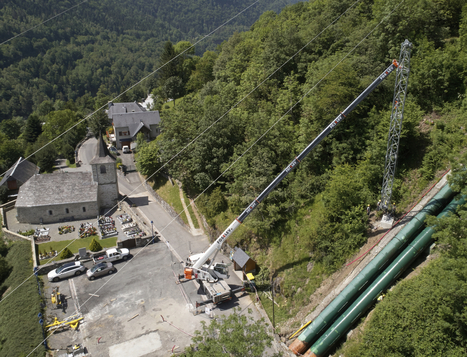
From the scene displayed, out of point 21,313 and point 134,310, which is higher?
point 134,310

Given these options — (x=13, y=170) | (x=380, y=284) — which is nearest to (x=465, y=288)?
(x=380, y=284)

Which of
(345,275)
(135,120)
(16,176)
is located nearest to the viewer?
(345,275)

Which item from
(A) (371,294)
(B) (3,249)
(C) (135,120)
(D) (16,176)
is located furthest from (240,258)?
(C) (135,120)

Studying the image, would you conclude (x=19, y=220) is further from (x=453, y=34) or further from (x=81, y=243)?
(x=453, y=34)

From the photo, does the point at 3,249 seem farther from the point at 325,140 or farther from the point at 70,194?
the point at 325,140

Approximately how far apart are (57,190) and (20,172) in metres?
19.2

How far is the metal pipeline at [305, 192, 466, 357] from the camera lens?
20.9 m

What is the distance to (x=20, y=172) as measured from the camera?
59.2 meters

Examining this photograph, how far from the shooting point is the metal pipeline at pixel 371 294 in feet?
68.6

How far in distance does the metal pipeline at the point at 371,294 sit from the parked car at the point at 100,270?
1933cm

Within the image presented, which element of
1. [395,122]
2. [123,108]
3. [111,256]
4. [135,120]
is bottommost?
[123,108]

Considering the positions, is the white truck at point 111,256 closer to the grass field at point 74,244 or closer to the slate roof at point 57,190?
the grass field at point 74,244

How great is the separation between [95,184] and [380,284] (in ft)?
127

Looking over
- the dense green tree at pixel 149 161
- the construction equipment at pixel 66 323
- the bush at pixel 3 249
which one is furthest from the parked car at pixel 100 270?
the dense green tree at pixel 149 161
